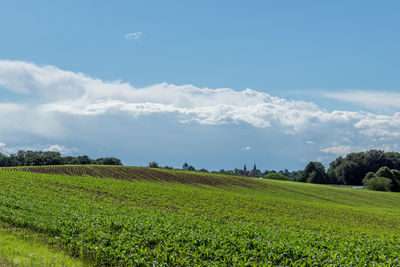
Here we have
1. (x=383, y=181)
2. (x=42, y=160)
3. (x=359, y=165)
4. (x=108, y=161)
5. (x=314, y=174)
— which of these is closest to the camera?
(x=383, y=181)

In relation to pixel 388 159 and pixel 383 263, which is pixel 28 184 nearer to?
pixel 383 263

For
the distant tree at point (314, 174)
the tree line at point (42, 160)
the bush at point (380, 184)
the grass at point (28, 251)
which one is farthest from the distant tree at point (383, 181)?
the grass at point (28, 251)

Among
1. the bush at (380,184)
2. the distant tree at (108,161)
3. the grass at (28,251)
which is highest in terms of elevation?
the distant tree at (108,161)

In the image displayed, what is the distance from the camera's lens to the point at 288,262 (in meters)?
14.9

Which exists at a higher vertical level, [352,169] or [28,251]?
[352,169]

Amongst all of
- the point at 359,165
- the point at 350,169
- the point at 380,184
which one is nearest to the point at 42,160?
the point at 380,184

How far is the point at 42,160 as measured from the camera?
430 ft

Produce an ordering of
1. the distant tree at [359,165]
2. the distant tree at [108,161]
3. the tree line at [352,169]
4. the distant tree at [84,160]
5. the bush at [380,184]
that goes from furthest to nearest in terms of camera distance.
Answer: the distant tree at [359,165]
the tree line at [352,169]
the distant tree at [108,161]
the distant tree at [84,160]
the bush at [380,184]

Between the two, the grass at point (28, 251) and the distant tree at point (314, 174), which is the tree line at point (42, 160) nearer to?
the distant tree at point (314, 174)

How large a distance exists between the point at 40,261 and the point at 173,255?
540cm

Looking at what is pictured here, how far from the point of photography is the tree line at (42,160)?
131 m

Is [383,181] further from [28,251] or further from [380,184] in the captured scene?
[28,251]


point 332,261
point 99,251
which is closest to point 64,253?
point 99,251

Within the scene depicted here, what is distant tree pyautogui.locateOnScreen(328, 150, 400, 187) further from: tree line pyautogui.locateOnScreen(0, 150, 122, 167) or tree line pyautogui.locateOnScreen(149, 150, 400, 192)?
tree line pyautogui.locateOnScreen(0, 150, 122, 167)
